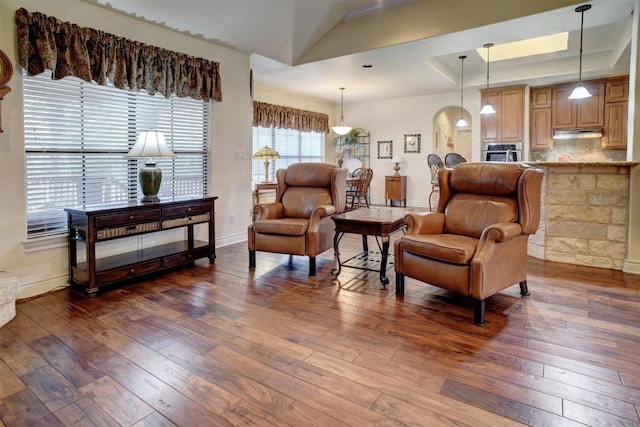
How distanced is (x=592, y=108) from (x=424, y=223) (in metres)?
5.73

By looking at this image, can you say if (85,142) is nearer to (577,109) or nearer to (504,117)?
(504,117)

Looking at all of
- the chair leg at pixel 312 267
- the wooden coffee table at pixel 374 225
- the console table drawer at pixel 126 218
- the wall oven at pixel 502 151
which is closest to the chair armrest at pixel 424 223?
the wooden coffee table at pixel 374 225

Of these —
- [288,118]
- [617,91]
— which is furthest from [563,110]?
[288,118]

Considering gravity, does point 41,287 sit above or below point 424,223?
below

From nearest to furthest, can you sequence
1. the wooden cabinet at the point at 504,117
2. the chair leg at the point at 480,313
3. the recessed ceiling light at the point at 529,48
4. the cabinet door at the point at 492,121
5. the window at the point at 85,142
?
the chair leg at the point at 480,313, the window at the point at 85,142, the recessed ceiling light at the point at 529,48, the wooden cabinet at the point at 504,117, the cabinet door at the point at 492,121

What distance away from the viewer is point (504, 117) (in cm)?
748

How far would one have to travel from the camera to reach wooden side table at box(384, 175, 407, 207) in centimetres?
873

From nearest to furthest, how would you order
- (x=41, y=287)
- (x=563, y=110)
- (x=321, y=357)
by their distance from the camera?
(x=321, y=357), (x=41, y=287), (x=563, y=110)

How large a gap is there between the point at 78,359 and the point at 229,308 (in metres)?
1.00

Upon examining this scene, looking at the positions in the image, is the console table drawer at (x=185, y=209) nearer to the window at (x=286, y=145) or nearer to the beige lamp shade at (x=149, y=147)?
the beige lamp shade at (x=149, y=147)

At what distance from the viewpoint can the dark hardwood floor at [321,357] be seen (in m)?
1.67

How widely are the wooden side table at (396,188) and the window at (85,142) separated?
5336mm

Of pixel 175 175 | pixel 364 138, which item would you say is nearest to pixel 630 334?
pixel 175 175

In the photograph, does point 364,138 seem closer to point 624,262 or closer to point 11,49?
point 624,262
